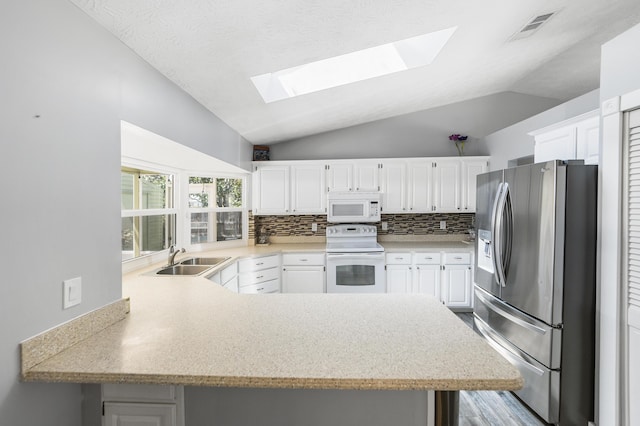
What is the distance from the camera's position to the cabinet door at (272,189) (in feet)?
14.6

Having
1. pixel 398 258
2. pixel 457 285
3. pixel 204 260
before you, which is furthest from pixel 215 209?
pixel 457 285

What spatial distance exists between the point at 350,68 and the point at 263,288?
2.58 m

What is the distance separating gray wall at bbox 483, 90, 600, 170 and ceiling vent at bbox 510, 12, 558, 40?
2.64 ft

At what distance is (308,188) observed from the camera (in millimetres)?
4438

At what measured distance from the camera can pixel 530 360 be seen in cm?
218

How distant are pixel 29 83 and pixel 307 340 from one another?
1.30 meters

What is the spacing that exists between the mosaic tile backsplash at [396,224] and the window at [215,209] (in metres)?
0.33

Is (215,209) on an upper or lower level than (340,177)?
lower

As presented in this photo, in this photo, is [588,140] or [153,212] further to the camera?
[153,212]

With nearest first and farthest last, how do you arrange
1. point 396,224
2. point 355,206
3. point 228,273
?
point 228,273 < point 355,206 < point 396,224

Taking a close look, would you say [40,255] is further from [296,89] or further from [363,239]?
[363,239]

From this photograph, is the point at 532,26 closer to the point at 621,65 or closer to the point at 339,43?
the point at 621,65

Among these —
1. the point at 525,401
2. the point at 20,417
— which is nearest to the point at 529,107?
the point at 525,401

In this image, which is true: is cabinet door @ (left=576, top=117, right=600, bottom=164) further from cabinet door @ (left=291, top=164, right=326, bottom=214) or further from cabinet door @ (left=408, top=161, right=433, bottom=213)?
cabinet door @ (left=291, top=164, right=326, bottom=214)
